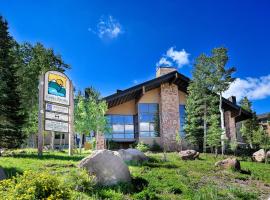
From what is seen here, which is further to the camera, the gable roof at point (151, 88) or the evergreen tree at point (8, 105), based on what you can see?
the gable roof at point (151, 88)

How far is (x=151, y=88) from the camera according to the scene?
3544 cm

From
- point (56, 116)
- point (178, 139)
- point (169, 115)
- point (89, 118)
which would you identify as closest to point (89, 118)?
point (89, 118)

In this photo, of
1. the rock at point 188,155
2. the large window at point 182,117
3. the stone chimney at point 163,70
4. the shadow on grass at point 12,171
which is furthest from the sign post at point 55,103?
the stone chimney at point 163,70

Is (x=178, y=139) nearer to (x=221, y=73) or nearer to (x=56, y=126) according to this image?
(x=221, y=73)

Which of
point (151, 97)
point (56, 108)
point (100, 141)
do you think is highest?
point (151, 97)

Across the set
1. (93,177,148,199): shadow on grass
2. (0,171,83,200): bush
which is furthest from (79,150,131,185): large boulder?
(0,171,83,200): bush

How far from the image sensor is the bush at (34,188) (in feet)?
24.2

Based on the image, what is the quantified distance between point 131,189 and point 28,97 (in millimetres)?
29454

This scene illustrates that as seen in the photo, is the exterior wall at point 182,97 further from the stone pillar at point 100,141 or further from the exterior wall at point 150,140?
the stone pillar at point 100,141

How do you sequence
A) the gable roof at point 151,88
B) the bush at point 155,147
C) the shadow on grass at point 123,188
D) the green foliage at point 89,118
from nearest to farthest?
the shadow on grass at point 123,188
the green foliage at point 89,118
the gable roof at point 151,88
the bush at point 155,147

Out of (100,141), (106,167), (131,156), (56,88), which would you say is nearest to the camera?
(106,167)

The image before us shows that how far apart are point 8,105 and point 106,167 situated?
18582mm

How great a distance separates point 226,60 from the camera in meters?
32.7

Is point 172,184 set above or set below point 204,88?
below
